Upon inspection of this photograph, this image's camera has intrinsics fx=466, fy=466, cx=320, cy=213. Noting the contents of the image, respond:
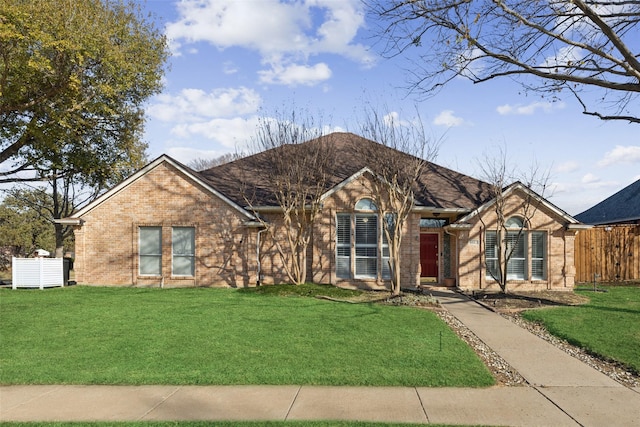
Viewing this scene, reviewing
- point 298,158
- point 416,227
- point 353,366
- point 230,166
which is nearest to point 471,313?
point 416,227

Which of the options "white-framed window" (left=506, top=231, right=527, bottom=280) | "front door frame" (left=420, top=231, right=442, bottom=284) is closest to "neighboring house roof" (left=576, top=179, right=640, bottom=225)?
"white-framed window" (left=506, top=231, right=527, bottom=280)

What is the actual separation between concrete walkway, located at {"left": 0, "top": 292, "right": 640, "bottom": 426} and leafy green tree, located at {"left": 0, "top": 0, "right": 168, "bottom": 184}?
47.6 feet

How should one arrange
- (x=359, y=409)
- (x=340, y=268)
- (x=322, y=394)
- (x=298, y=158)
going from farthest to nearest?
(x=340, y=268) < (x=298, y=158) < (x=322, y=394) < (x=359, y=409)

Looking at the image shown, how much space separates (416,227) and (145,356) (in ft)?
39.2

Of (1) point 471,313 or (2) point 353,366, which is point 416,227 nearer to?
(1) point 471,313

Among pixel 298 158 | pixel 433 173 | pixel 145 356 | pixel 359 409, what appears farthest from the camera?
pixel 433 173

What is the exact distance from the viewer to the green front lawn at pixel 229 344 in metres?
6.95

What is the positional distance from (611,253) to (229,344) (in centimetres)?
1839

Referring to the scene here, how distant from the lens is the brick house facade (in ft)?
58.3

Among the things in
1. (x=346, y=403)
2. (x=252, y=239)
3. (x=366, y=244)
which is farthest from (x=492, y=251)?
(x=346, y=403)

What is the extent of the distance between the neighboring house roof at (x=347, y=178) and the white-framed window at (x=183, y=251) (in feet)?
7.14

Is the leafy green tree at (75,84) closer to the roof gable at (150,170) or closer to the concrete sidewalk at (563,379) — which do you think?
the roof gable at (150,170)

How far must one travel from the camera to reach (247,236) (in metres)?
18.0

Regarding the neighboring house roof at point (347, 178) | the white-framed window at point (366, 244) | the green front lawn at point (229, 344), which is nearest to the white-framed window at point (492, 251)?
the neighboring house roof at point (347, 178)
